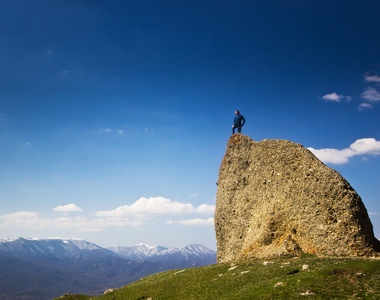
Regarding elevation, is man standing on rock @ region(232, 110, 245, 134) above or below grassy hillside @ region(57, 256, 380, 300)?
above

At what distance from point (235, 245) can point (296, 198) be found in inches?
645

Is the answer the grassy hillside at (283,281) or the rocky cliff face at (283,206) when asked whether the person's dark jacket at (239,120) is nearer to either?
the rocky cliff face at (283,206)

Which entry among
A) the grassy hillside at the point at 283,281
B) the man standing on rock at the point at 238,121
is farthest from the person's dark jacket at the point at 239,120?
the grassy hillside at the point at 283,281

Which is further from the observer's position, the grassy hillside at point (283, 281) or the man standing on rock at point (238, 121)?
the man standing on rock at point (238, 121)

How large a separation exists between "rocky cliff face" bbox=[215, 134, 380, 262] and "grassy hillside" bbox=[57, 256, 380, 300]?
4.15 m

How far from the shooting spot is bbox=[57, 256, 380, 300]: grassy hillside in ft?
75.7

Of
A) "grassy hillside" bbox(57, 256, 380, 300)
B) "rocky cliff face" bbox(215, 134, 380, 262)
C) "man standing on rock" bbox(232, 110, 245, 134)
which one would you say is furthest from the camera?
→ "man standing on rock" bbox(232, 110, 245, 134)

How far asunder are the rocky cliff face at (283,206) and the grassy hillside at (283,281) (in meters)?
4.15

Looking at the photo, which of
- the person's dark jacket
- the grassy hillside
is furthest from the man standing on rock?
the grassy hillside

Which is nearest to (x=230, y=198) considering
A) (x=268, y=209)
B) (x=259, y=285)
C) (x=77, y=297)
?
(x=268, y=209)

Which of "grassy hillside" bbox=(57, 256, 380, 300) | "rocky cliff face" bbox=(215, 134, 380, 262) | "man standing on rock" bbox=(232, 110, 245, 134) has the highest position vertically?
"man standing on rock" bbox=(232, 110, 245, 134)

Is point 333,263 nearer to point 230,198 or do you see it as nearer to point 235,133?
point 230,198

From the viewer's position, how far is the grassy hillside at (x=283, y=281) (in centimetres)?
2308

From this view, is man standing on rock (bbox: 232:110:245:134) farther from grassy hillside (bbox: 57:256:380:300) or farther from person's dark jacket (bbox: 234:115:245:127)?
grassy hillside (bbox: 57:256:380:300)
